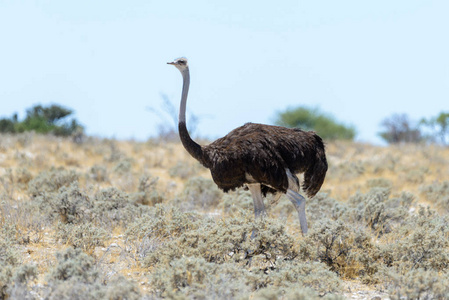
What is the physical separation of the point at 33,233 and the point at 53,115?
26388 millimetres

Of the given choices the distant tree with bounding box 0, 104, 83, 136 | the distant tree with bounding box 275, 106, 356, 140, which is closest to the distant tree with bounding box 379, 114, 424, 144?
the distant tree with bounding box 275, 106, 356, 140

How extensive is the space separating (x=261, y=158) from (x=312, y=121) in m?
29.8

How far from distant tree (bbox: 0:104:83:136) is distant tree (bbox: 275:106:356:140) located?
11.6 m

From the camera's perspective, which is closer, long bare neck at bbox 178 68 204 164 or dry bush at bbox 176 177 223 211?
long bare neck at bbox 178 68 204 164

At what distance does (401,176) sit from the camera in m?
14.1

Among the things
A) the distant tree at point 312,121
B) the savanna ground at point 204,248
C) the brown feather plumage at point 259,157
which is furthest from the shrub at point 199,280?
the distant tree at point 312,121

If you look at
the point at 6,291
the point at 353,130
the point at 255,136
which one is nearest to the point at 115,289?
the point at 6,291

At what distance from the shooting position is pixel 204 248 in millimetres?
5703

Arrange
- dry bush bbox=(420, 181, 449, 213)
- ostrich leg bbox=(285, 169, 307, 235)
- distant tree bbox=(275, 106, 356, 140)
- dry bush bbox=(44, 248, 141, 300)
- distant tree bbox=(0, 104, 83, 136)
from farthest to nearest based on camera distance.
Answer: distant tree bbox=(275, 106, 356, 140), distant tree bbox=(0, 104, 83, 136), dry bush bbox=(420, 181, 449, 213), ostrich leg bbox=(285, 169, 307, 235), dry bush bbox=(44, 248, 141, 300)

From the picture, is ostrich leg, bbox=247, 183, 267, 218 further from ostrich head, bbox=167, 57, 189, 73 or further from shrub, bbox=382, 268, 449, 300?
shrub, bbox=382, 268, 449, 300

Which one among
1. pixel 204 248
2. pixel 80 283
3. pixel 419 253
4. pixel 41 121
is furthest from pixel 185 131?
pixel 41 121

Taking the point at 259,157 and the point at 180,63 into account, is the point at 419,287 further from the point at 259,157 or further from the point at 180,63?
the point at 180,63

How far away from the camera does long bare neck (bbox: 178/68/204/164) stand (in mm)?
6586

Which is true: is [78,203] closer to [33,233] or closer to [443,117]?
[33,233]
